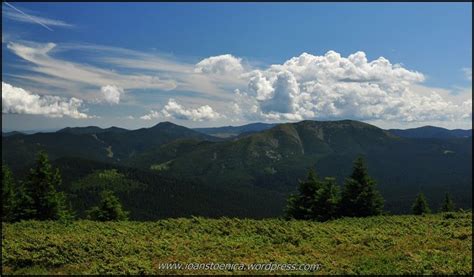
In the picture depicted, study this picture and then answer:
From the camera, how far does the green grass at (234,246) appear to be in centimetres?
1727

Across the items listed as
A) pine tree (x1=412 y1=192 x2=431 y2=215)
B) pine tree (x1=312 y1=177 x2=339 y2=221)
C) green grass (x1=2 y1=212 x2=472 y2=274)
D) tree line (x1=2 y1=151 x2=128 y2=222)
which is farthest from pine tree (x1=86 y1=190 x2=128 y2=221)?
pine tree (x1=412 y1=192 x2=431 y2=215)

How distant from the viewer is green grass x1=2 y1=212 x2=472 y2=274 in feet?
56.6

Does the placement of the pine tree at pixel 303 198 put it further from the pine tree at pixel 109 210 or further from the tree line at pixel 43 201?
the pine tree at pixel 109 210

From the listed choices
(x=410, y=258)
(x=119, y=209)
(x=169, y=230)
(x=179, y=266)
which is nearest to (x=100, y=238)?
(x=169, y=230)

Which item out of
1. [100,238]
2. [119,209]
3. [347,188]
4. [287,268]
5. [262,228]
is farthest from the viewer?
[119,209]

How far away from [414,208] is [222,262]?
4949cm

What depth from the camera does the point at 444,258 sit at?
18.0 m

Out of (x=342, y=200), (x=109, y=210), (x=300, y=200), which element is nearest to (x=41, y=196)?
(x=109, y=210)

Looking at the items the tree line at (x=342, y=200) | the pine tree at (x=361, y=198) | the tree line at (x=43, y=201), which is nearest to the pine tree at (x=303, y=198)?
the tree line at (x=342, y=200)

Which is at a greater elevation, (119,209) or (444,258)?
(444,258)

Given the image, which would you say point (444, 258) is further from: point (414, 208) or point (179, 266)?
point (414, 208)

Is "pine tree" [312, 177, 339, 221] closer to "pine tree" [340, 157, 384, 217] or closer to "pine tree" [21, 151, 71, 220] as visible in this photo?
"pine tree" [340, 157, 384, 217]

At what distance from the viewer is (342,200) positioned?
39.8 metres

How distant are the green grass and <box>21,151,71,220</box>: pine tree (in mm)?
13613
